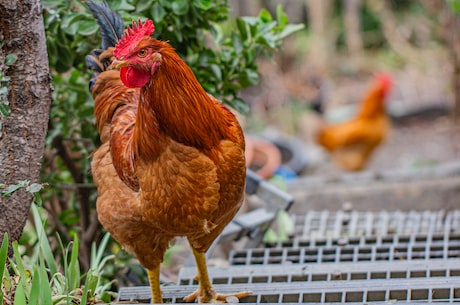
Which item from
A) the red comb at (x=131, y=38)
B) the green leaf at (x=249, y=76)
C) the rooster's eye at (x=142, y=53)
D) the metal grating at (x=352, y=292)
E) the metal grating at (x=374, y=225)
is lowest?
the metal grating at (x=374, y=225)

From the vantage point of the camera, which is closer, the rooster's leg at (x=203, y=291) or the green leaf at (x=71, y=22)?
the rooster's leg at (x=203, y=291)

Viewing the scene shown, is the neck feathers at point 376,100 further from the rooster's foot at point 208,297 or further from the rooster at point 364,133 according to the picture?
the rooster's foot at point 208,297

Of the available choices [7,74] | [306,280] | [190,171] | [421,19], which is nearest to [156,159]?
[190,171]

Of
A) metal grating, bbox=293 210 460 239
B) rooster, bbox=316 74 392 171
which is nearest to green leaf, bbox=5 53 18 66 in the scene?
metal grating, bbox=293 210 460 239

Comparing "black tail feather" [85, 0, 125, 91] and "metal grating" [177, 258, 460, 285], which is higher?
"black tail feather" [85, 0, 125, 91]

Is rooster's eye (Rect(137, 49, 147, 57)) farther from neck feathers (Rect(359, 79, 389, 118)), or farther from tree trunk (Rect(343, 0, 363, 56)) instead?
tree trunk (Rect(343, 0, 363, 56))

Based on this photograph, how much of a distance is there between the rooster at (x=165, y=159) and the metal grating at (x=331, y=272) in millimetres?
385

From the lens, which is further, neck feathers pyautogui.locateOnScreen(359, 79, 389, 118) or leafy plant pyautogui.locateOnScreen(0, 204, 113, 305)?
neck feathers pyautogui.locateOnScreen(359, 79, 389, 118)

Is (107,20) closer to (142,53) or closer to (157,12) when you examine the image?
(157,12)

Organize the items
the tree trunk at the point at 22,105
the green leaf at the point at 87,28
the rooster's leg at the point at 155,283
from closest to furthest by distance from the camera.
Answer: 1. the tree trunk at the point at 22,105
2. the rooster's leg at the point at 155,283
3. the green leaf at the point at 87,28

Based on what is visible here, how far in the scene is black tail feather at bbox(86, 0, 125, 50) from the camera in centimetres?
327

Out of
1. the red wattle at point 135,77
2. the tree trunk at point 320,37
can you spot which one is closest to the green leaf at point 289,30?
the red wattle at point 135,77

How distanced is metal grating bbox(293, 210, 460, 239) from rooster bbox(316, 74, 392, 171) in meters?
3.52

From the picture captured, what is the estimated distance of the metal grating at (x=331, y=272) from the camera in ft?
10.9
